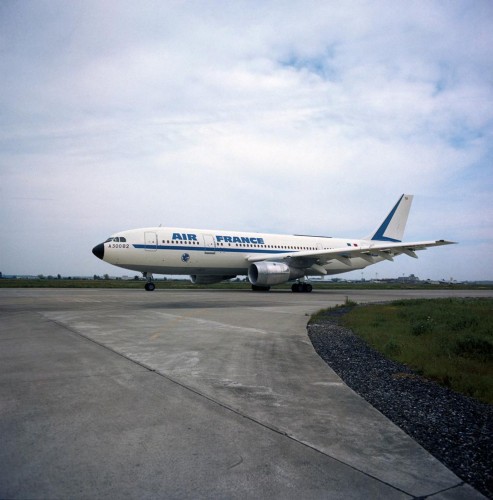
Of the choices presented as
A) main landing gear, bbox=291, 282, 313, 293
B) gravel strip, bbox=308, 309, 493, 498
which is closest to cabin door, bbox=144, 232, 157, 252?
main landing gear, bbox=291, 282, 313, 293

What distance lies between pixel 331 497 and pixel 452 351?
19.2 feet

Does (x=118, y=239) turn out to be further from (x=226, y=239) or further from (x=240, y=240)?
(x=240, y=240)

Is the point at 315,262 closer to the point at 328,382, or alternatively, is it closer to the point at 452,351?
the point at 452,351

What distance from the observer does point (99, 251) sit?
75.4ft

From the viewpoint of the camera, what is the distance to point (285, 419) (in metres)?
3.64

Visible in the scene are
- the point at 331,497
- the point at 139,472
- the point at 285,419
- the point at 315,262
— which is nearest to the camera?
the point at 331,497

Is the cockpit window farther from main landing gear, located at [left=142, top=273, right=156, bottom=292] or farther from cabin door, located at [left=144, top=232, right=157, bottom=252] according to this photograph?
main landing gear, located at [left=142, top=273, right=156, bottom=292]

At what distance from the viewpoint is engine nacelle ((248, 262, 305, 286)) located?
80.6 feet

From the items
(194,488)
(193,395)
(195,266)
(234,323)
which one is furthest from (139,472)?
(195,266)

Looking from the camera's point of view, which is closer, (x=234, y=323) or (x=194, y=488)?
(x=194, y=488)

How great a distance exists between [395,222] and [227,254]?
1745cm

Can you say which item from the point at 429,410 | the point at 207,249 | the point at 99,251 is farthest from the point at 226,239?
the point at 429,410

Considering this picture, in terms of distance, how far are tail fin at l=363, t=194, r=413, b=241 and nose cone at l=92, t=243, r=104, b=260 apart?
23802mm

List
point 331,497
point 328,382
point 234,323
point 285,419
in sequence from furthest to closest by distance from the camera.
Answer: point 234,323
point 328,382
point 285,419
point 331,497
